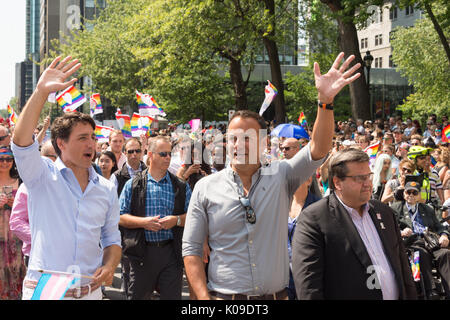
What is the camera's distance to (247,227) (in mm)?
3219

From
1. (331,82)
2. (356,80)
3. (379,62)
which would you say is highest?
(379,62)

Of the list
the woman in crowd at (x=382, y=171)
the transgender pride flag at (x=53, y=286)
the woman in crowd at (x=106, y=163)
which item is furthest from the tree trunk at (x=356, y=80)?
the transgender pride flag at (x=53, y=286)

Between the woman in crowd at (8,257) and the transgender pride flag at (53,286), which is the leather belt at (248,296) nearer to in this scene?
the transgender pride flag at (53,286)

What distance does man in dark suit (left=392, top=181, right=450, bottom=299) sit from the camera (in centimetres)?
732

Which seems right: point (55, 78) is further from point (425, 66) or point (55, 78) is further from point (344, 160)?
point (425, 66)

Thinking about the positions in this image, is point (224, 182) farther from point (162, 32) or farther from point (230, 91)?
point (230, 91)

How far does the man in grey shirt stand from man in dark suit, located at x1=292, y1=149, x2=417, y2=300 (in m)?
0.15

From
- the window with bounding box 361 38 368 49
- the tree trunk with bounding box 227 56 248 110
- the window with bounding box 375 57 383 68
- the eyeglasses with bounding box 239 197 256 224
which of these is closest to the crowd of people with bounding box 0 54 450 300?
the eyeglasses with bounding box 239 197 256 224

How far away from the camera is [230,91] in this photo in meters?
37.3

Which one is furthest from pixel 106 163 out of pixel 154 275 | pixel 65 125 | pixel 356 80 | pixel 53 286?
pixel 356 80

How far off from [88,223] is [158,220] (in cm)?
208

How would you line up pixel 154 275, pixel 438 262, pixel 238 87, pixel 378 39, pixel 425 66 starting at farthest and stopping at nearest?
pixel 378 39, pixel 425 66, pixel 238 87, pixel 438 262, pixel 154 275

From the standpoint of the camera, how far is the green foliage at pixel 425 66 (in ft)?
124

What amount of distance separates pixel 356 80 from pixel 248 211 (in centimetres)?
1803
